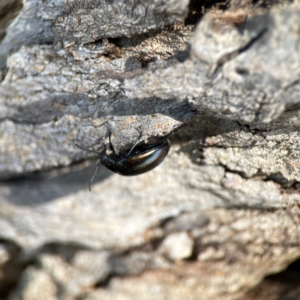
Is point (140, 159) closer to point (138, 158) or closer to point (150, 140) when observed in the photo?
point (138, 158)

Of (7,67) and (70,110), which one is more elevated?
(7,67)

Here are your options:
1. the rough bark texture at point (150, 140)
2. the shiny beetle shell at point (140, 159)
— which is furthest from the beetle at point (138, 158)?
the rough bark texture at point (150, 140)

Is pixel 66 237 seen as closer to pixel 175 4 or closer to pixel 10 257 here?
pixel 10 257

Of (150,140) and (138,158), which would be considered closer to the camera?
(150,140)

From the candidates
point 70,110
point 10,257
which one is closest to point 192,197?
point 70,110

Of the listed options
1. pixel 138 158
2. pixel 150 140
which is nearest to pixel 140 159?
pixel 138 158

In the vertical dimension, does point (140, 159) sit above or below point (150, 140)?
below

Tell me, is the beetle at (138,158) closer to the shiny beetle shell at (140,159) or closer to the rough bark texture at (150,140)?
the shiny beetle shell at (140,159)
